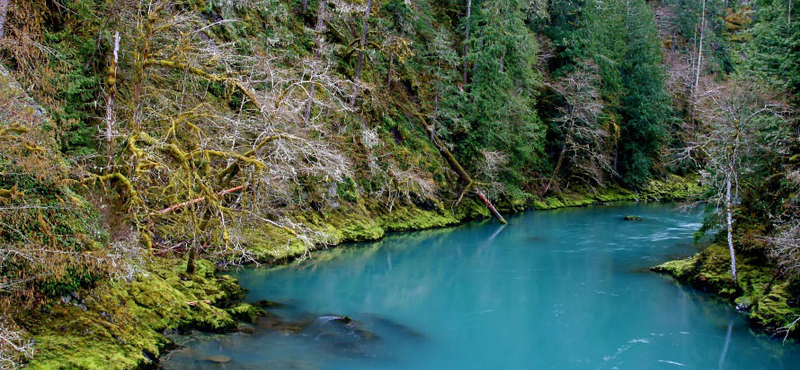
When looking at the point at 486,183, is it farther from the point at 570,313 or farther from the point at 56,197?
the point at 56,197

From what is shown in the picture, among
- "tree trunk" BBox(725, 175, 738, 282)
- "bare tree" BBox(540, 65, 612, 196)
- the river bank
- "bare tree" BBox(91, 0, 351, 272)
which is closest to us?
the river bank

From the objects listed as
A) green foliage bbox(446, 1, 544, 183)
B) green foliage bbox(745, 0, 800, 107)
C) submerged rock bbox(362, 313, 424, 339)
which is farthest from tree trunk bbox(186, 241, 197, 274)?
green foliage bbox(446, 1, 544, 183)

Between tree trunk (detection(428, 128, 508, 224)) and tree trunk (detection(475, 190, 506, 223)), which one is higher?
tree trunk (detection(428, 128, 508, 224))

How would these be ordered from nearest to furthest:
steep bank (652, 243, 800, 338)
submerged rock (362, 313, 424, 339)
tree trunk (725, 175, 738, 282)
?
submerged rock (362, 313, 424, 339) → steep bank (652, 243, 800, 338) → tree trunk (725, 175, 738, 282)

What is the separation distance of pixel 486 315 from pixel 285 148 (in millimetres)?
6225

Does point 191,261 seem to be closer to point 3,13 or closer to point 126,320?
point 126,320

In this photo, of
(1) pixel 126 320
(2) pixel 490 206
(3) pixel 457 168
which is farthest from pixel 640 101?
(1) pixel 126 320

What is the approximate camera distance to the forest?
7.22 m

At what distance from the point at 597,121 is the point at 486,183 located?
1209 centimetres

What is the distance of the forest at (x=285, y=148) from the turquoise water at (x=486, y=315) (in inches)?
33.3

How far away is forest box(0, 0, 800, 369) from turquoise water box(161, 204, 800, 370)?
0.84 m

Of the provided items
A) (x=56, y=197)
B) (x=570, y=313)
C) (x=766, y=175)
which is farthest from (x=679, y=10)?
(x=56, y=197)

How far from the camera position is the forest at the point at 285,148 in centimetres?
722

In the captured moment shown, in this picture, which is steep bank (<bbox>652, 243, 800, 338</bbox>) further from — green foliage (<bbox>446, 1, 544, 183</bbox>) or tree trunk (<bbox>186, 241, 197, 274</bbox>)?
green foliage (<bbox>446, 1, 544, 183</bbox>)
